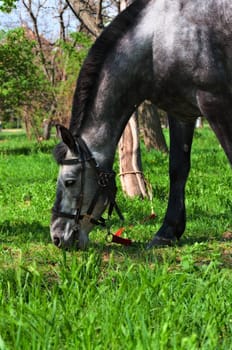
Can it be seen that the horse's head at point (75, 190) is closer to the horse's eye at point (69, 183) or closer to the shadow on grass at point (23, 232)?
the horse's eye at point (69, 183)

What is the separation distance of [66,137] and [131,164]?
Answer: 3652 mm

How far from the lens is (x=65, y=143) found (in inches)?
183

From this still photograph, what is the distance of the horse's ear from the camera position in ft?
14.7

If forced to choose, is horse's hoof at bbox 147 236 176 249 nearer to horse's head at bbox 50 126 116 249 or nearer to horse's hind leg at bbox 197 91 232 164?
horse's head at bbox 50 126 116 249

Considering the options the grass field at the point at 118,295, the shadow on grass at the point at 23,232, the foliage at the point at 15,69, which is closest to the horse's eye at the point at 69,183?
the grass field at the point at 118,295

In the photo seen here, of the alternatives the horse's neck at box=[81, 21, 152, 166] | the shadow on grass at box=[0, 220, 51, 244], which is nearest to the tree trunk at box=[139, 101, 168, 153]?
the shadow on grass at box=[0, 220, 51, 244]

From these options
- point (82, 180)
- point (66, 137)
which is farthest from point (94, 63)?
point (82, 180)

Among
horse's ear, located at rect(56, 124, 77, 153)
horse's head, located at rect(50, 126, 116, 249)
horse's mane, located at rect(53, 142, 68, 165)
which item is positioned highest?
horse's ear, located at rect(56, 124, 77, 153)

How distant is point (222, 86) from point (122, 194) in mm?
3980

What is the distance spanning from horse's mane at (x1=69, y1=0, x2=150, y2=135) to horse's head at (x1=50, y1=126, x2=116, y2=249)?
0.68 feet

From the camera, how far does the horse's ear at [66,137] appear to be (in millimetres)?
4473

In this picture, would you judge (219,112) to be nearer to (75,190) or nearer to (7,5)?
(75,190)

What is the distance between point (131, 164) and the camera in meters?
8.16

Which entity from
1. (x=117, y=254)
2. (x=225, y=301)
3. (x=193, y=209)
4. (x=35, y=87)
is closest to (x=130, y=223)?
(x=193, y=209)
